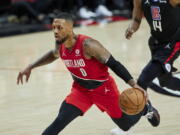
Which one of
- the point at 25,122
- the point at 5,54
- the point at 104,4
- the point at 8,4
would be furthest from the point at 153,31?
the point at 104,4

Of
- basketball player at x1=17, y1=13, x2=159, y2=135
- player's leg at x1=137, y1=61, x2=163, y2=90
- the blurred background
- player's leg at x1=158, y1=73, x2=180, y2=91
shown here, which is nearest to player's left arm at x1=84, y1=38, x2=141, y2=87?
basketball player at x1=17, y1=13, x2=159, y2=135

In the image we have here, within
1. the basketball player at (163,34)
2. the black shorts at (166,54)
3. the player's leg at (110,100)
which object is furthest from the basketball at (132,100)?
the black shorts at (166,54)

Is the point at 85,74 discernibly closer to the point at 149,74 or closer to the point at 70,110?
the point at 70,110

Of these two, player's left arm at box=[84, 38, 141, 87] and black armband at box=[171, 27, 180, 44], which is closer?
player's left arm at box=[84, 38, 141, 87]

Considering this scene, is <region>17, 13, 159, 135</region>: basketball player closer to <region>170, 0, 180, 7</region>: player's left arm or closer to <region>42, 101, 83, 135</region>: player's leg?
<region>42, 101, 83, 135</region>: player's leg

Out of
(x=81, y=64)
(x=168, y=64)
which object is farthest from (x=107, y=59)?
(x=168, y=64)

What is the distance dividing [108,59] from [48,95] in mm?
3301

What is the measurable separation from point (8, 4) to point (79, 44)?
492 inches

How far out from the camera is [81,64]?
5.55 metres

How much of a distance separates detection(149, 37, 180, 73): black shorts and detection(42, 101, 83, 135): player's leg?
1334 mm

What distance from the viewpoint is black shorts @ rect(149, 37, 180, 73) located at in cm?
650

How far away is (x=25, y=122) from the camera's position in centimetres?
704

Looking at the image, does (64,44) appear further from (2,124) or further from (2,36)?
(2,36)

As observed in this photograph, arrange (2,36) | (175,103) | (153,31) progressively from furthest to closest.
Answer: (2,36) < (175,103) < (153,31)
